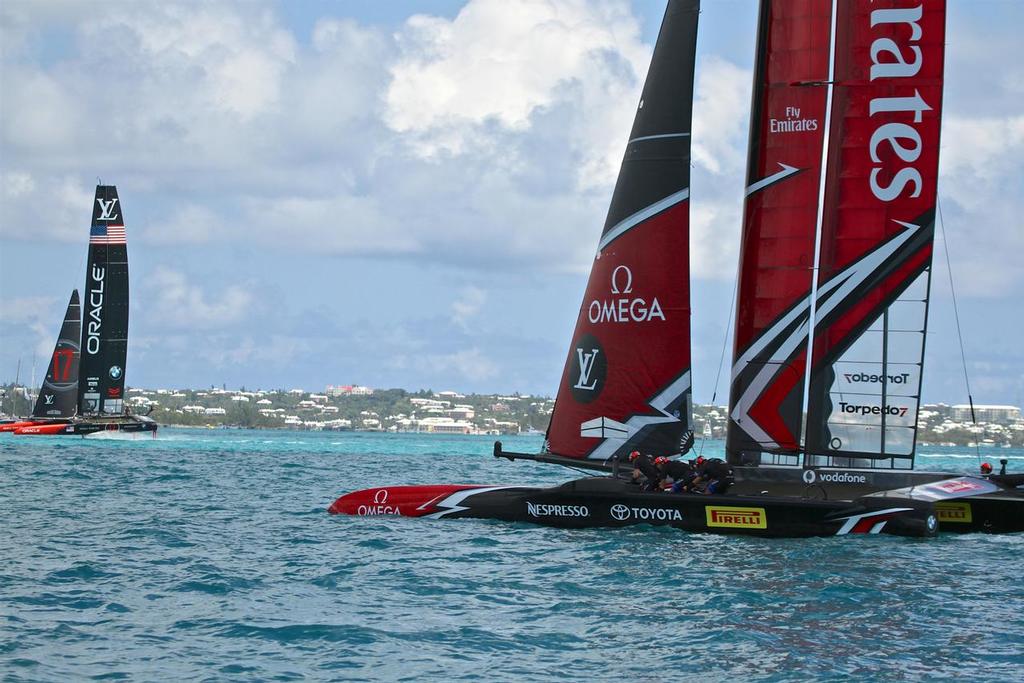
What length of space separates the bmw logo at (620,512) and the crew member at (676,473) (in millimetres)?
814

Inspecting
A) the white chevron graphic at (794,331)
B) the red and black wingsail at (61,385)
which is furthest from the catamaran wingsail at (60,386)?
the white chevron graphic at (794,331)

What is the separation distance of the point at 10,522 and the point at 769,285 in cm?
1363

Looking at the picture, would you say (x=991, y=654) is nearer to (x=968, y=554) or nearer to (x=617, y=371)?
(x=968, y=554)

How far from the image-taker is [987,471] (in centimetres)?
2541

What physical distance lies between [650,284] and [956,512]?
637 centimetres

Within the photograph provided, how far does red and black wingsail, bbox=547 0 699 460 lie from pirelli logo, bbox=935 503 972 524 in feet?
14.6

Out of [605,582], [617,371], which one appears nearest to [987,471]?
[617,371]

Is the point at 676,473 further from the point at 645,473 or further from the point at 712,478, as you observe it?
the point at 712,478

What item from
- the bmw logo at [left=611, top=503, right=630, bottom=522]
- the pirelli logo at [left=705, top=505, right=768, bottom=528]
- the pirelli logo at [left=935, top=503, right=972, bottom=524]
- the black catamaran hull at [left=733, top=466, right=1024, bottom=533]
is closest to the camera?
the pirelli logo at [left=705, top=505, right=768, bottom=528]

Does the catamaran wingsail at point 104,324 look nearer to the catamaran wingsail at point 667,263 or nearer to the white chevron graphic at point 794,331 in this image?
the catamaran wingsail at point 667,263

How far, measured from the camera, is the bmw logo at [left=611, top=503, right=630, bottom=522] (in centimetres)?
2142

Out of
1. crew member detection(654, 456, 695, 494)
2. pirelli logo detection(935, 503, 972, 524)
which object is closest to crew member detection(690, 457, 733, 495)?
→ crew member detection(654, 456, 695, 494)

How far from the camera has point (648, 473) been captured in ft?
72.0

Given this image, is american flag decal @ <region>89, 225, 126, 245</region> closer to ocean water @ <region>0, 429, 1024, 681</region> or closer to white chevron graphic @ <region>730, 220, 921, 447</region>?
ocean water @ <region>0, 429, 1024, 681</region>
